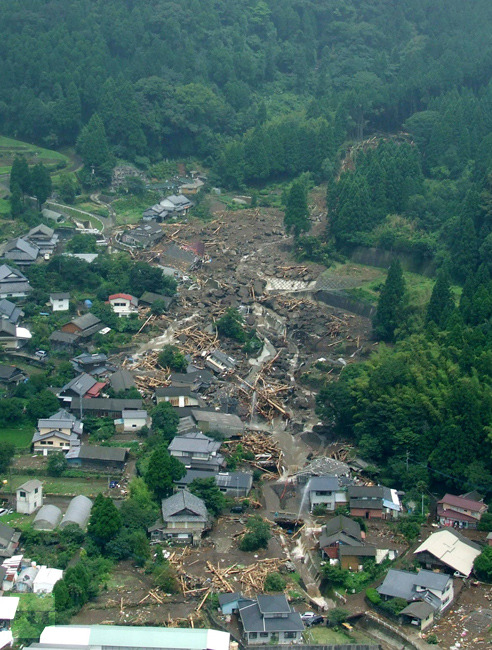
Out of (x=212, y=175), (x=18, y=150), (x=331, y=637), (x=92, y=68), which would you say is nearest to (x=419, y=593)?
(x=331, y=637)

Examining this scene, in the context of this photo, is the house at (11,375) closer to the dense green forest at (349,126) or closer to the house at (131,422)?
the house at (131,422)

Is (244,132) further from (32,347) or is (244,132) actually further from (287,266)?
(32,347)

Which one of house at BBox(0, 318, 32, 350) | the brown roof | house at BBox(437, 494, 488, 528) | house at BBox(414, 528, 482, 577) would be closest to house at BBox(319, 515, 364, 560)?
house at BBox(414, 528, 482, 577)

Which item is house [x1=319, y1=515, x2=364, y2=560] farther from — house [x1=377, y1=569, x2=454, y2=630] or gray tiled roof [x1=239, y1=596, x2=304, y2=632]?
gray tiled roof [x1=239, y1=596, x2=304, y2=632]

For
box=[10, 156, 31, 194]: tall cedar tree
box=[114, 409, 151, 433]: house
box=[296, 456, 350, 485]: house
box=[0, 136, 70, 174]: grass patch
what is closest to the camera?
box=[296, 456, 350, 485]: house

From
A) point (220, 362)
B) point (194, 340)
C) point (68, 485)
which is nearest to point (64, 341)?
point (194, 340)

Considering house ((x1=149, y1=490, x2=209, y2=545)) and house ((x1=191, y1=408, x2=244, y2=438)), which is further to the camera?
house ((x1=191, y1=408, x2=244, y2=438))
